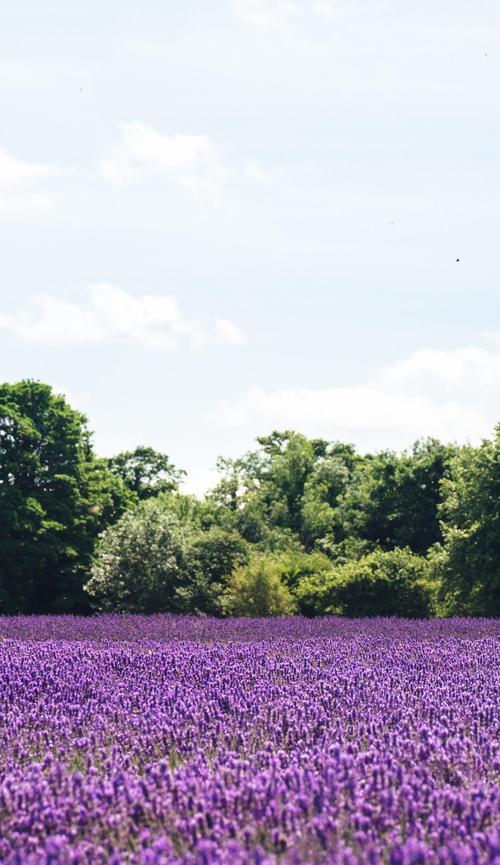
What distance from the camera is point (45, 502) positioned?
3591 centimetres

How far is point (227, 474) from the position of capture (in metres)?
57.0

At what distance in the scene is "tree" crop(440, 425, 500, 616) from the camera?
25.3 m

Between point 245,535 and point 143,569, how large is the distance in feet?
40.8

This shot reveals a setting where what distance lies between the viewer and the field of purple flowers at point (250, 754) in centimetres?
414

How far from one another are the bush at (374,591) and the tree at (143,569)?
3882 mm

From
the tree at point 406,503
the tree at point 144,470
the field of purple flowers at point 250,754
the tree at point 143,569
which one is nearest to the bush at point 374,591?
the tree at point 143,569

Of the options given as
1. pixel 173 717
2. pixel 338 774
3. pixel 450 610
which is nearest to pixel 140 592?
pixel 450 610

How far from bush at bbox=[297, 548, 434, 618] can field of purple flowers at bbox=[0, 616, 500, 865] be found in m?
12.4

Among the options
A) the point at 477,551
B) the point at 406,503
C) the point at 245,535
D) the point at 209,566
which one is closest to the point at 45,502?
the point at 245,535

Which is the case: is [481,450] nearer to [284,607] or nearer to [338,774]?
[284,607]

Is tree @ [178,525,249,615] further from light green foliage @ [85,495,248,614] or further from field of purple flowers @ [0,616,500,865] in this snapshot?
field of purple flowers @ [0,616,500,865]

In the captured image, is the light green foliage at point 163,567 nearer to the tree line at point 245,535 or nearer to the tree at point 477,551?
the tree line at point 245,535

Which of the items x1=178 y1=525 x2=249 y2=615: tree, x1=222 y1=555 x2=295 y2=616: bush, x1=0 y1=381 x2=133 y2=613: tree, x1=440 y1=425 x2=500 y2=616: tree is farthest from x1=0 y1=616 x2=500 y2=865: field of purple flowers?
x1=0 y1=381 x2=133 y2=613: tree

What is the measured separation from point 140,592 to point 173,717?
21.1 meters
